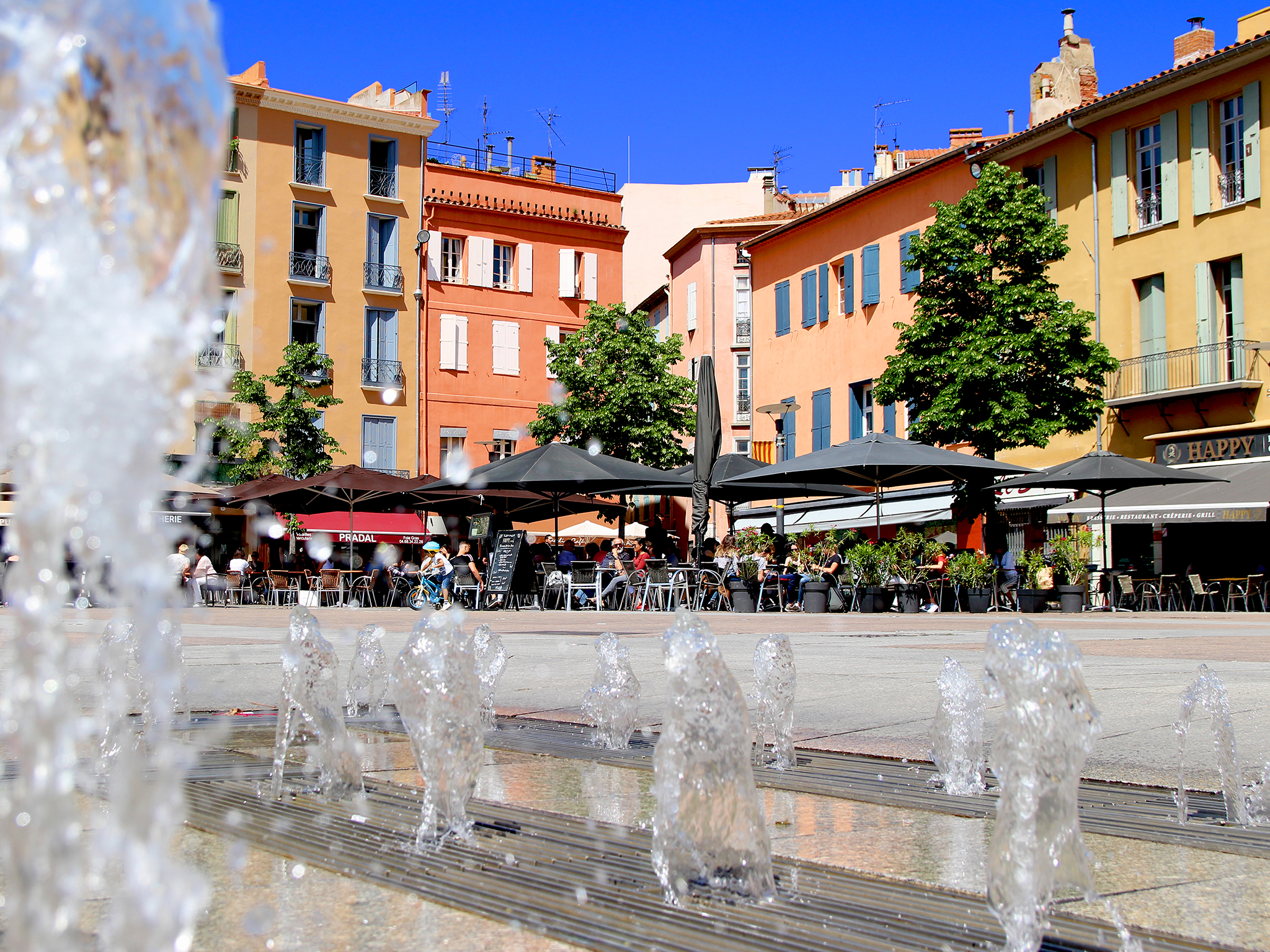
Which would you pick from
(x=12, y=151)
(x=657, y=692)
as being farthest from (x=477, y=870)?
(x=657, y=692)

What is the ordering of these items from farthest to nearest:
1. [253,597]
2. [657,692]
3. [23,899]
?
[253,597], [657,692], [23,899]

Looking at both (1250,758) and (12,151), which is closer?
(12,151)

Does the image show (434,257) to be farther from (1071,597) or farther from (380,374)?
(1071,597)

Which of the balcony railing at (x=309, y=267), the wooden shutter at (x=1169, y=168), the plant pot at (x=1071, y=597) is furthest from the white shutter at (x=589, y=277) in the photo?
the plant pot at (x=1071, y=597)

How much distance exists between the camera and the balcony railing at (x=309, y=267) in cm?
3772

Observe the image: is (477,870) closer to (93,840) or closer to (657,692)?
(93,840)

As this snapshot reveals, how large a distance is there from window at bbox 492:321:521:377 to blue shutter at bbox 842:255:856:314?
412 inches

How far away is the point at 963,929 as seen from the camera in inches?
91.5

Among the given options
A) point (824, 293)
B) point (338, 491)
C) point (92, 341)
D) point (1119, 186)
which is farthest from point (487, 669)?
point (824, 293)

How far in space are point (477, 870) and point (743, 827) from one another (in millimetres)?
554

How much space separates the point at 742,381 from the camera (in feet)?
139

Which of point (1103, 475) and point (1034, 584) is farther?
point (1103, 475)

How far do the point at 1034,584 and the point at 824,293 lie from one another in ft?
63.6

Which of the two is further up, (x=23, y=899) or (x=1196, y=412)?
(x=1196, y=412)
